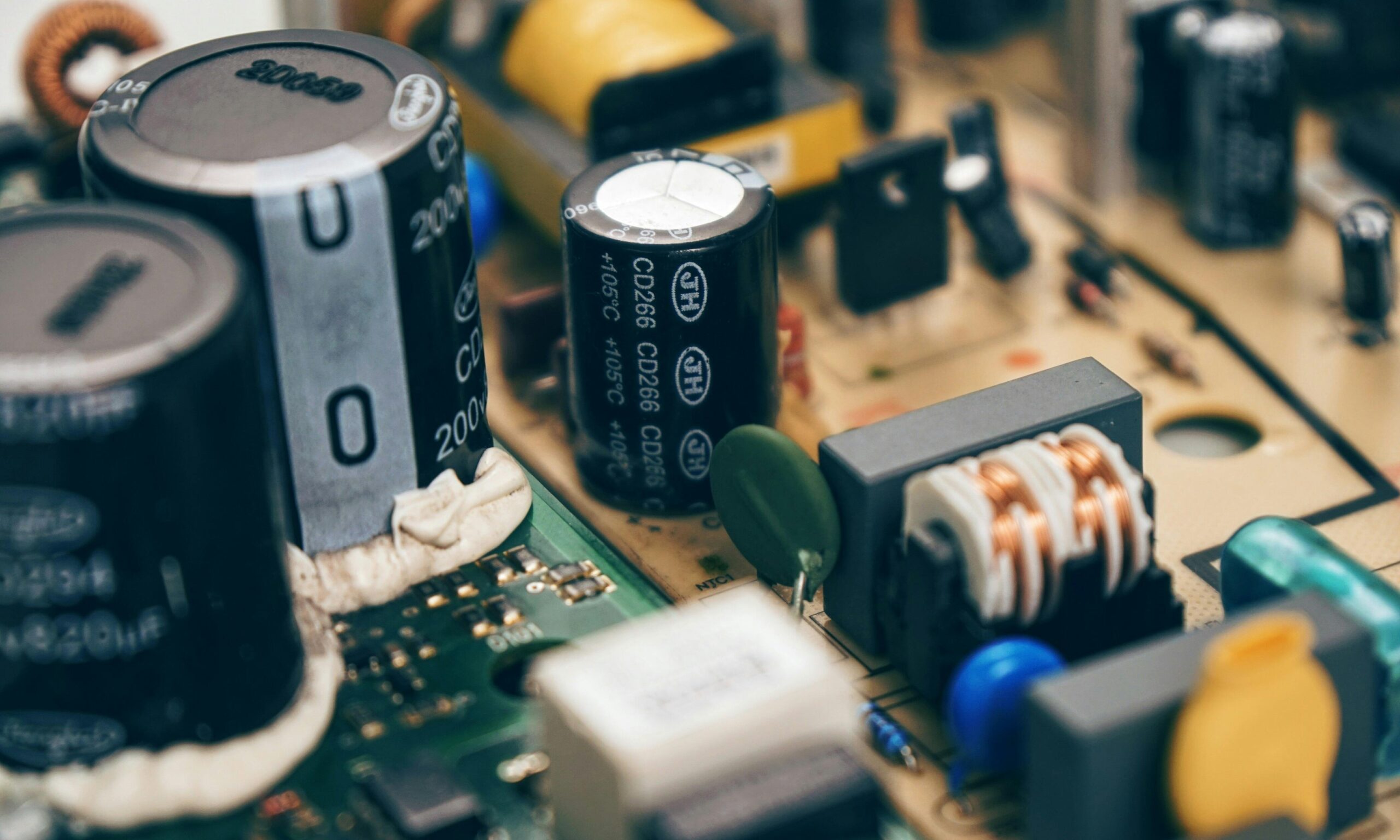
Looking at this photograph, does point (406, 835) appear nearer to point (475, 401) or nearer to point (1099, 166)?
point (475, 401)

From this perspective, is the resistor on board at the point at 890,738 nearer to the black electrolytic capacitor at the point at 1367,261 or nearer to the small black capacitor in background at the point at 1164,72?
the black electrolytic capacitor at the point at 1367,261

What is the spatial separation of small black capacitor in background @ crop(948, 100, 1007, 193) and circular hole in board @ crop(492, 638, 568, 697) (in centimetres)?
234

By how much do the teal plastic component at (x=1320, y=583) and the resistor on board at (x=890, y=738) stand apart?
2.53 ft

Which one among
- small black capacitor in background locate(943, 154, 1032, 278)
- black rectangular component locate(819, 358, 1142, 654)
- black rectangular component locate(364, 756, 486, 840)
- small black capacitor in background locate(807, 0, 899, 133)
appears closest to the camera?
black rectangular component locate(364, 756, 486, 840)

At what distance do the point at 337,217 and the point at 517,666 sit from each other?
3.43 ft

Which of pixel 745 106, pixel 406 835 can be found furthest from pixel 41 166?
pixel 406 835

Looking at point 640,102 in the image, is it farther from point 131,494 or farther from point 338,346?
point 131,494

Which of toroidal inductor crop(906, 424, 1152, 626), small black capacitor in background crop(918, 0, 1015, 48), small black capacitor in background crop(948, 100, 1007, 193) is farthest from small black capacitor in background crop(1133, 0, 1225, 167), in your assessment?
toroidal inductor crop(906, 424, 1152, 626)

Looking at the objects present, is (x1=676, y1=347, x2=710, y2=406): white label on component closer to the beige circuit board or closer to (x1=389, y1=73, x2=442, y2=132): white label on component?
the beige circuit board

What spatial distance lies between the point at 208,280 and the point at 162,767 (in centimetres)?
95

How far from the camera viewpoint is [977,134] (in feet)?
19.1

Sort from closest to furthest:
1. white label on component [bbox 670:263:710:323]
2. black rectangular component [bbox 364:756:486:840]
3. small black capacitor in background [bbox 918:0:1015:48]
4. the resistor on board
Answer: black rectangular component [bbox 364:756:486:840] < the resistor on board < white label on component [bbox 670:263:710:323] < small black capacitor in background [bbox 918:0:1015:48]

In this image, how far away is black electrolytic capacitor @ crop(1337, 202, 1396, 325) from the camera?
17.6 feet

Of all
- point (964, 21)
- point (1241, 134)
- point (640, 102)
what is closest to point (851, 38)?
point (964, 21)
